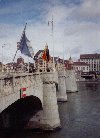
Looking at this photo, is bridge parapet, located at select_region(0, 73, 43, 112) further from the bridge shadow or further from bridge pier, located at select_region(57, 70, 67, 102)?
bridge pier, located at select_region(57, 70, 67, 102)

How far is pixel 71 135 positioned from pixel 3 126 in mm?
9788

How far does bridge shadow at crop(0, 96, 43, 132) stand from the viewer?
42406mm

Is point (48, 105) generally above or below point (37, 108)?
above

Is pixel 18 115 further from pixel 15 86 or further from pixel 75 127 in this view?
pixel 15 86

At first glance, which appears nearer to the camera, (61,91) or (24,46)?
(24,46)

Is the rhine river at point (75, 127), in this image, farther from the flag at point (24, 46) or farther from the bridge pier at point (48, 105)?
the flag at point (24, 46)

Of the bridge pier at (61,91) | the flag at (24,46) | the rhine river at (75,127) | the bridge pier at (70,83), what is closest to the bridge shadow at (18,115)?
the rhine river at (75,127)

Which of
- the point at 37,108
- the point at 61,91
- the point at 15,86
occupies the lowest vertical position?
the point at 61,91

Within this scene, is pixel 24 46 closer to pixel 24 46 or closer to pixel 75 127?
pixel 24 46

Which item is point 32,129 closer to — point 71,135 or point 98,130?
point 71,135

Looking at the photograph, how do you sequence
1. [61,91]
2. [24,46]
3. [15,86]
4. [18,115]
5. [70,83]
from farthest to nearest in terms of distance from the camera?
[70,83] → [61,91] → [18,115] → [24,46] → [15,86]

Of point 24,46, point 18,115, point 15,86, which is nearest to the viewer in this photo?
point 15,86

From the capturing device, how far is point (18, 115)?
144ft

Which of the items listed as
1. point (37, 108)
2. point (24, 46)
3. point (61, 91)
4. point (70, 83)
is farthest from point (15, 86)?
point (70, 83)
